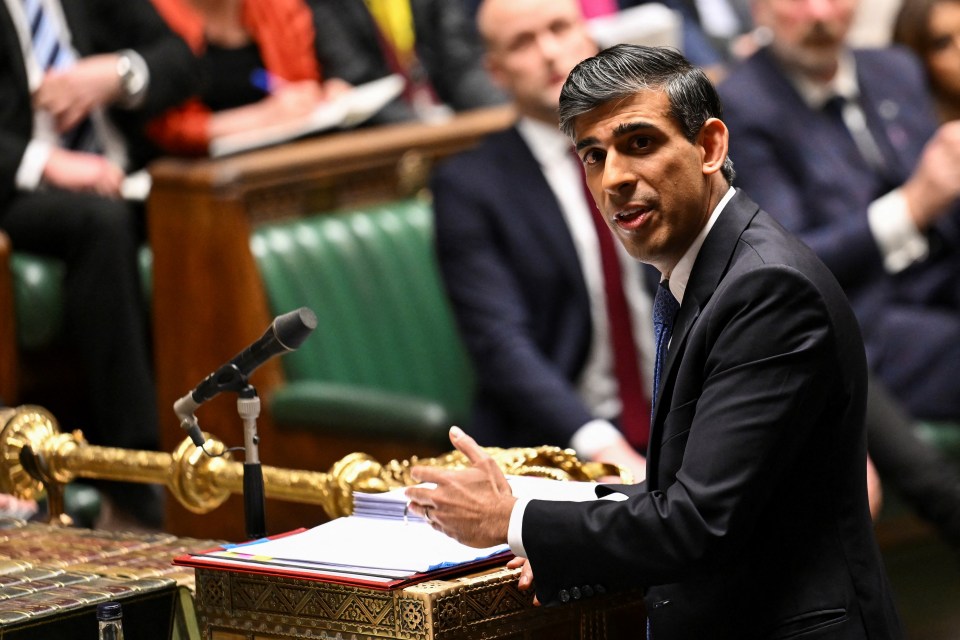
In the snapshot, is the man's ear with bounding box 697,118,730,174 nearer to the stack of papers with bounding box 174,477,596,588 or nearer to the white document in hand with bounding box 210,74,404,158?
the stack of papers with bounding box 174,477,596,588

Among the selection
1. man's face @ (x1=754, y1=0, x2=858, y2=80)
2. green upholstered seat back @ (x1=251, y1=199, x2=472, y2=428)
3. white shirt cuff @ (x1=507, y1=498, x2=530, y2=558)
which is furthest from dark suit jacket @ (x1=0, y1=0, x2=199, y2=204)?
white shirt cuff @ (x1=507, y1=498, x2=530, y2=558)

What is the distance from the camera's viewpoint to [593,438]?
131 inches

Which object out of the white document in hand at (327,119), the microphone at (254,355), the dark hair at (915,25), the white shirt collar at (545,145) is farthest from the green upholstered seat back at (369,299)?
the microphone at (254,355)

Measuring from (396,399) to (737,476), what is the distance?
6.00 feet

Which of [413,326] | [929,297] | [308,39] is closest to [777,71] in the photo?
[929,297]

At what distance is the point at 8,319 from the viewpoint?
364cm

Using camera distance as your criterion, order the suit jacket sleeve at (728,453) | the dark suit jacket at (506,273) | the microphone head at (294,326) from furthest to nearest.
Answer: the dark suit jacket at (506,273) → the microphone head at (294,326) → the suit jacket sleeve at (728,453)

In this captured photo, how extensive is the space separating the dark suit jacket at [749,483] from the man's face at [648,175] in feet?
0.15

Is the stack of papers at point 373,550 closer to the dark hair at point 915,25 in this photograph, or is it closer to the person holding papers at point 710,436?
the person holding papers at point 710,436

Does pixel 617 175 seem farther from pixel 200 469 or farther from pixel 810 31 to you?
pixel 810 31

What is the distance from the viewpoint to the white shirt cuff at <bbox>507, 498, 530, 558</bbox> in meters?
1.79

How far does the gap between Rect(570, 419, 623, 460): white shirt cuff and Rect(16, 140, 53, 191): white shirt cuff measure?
4.81 feet

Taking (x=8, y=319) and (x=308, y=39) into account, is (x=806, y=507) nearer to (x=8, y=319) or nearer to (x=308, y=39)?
(x=8, y=319)

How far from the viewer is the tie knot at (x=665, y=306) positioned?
190 cm
